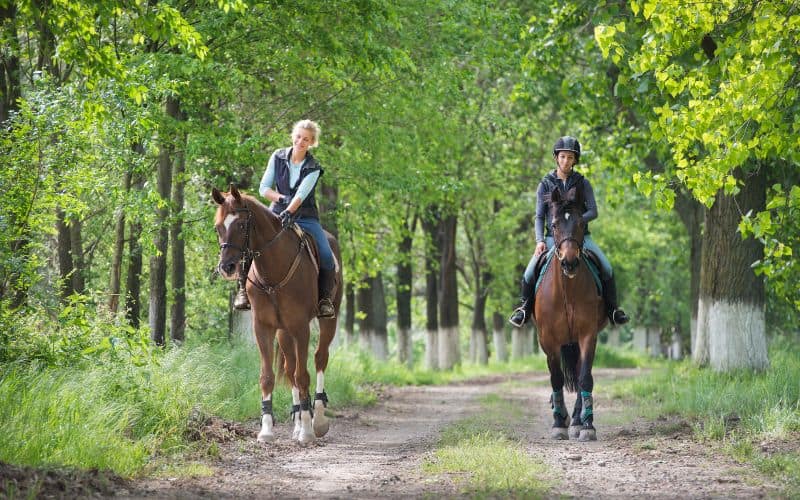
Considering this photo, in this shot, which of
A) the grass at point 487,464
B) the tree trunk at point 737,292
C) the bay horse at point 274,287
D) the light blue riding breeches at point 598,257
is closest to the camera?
the grass at point 487,464

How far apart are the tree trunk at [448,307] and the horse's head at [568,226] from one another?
20875 millimetres

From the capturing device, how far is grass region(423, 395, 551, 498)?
23.9ft

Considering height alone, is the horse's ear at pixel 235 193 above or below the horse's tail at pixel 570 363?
above

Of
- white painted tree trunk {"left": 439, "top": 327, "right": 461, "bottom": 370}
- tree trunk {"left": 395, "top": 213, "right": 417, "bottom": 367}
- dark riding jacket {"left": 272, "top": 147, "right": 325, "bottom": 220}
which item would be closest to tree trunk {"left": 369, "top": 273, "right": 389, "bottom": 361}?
tree trunk {"left": 395, "top": 213, "right": 417, "bottom": 367}

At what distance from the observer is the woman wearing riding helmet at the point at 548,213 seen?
11.4 meters

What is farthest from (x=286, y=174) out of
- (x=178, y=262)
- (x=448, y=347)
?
(x=448, y=347)

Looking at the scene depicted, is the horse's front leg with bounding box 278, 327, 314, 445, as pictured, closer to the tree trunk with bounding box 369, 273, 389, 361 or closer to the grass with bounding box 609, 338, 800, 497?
the grass with bounding box 609, 338, 800, 497

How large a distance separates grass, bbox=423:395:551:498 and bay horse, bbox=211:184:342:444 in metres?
1.70

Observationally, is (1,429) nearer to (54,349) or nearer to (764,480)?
(54,349)

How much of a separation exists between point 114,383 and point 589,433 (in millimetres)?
5116

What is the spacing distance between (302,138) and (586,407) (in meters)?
4.37

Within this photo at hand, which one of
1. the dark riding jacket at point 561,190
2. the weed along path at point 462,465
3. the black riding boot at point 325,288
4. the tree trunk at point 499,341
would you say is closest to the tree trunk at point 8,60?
the black riding boot at point 325,288

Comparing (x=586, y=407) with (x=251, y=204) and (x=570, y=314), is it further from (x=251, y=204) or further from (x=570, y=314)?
(x=251, y=204)

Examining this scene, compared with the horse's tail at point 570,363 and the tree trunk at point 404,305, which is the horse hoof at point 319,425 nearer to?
the horse's tail at point 570,363
